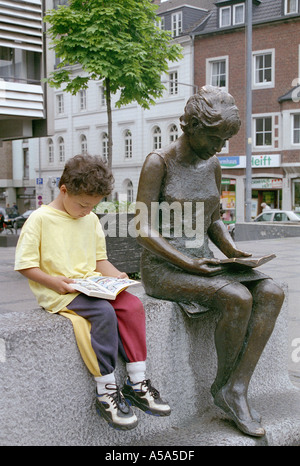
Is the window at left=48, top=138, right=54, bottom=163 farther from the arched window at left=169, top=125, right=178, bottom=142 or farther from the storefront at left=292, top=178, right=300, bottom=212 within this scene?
the storefront at left=292, top=178, right=300, bottom=212

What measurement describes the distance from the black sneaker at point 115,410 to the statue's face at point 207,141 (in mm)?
1389

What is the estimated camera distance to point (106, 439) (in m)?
2.80

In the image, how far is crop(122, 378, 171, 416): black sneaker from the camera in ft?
8.85

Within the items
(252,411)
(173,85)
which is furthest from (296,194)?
(252,411)

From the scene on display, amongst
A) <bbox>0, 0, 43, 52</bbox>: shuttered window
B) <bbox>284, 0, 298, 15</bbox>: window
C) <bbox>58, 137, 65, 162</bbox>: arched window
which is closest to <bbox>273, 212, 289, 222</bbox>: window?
<bbox>0, 0, 43, 52</bbox>: shuttered window

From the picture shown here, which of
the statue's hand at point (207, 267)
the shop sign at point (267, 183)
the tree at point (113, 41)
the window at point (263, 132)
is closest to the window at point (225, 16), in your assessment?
the window at point (263, 132)

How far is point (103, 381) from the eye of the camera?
2.61m

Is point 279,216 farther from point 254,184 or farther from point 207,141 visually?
point 207,141

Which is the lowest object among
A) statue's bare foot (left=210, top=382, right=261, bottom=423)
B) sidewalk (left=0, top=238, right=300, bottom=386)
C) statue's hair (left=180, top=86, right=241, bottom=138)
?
sidewalk (left=0, top=238, right=300, bottom=386)

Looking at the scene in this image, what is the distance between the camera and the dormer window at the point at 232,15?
106 ft

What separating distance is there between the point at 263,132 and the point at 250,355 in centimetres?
2959

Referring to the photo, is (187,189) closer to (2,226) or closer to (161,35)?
(161,35)

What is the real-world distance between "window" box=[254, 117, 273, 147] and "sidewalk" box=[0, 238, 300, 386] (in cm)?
1708

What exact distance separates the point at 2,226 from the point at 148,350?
21159mm
